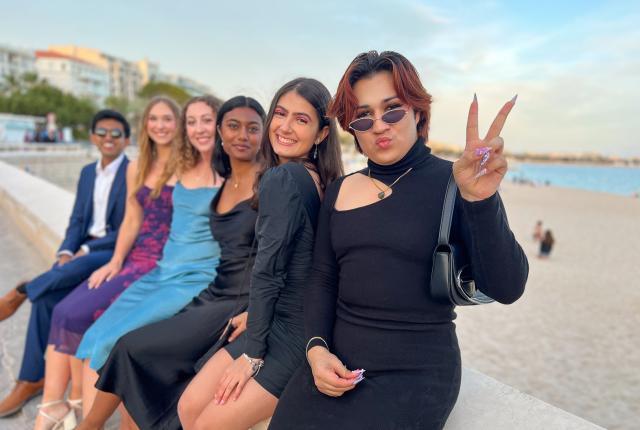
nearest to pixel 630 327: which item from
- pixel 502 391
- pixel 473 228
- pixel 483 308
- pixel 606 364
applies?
pixel 606 364

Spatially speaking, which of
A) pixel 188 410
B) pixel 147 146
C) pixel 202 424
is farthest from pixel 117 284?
pixel 202 424

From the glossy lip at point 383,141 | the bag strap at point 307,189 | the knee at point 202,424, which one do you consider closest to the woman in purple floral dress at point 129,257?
the knee at point 202,424

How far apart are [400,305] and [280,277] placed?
0.59 meters

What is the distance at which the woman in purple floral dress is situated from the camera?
2.75 m

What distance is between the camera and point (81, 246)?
12.7ft

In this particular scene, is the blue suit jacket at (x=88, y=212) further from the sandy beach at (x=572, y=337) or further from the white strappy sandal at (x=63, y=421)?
the sandy beach at (x=572, y=337)

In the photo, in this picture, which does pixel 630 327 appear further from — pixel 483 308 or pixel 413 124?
pixel 413 124

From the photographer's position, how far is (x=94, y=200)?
13.3ft

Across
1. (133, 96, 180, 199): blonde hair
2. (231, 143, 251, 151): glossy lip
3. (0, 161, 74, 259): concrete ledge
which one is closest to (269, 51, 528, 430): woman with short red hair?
(231, 143, 251, 151): glossy lip

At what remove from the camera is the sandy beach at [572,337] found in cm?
696

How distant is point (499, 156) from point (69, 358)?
8.96 ft

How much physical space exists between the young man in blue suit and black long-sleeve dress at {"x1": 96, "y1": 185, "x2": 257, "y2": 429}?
1128mm

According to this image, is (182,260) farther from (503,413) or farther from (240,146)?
(503,413)

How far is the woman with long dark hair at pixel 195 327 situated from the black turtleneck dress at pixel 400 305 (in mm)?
737
